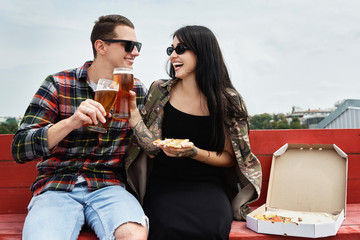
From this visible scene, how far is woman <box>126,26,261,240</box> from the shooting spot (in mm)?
2377

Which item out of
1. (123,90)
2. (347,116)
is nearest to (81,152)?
(123,90)

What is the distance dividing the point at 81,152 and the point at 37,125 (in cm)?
34

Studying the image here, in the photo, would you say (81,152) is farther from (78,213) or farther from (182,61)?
(182,61)

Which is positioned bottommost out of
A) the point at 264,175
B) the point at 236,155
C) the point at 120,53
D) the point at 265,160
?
the point at 264,175

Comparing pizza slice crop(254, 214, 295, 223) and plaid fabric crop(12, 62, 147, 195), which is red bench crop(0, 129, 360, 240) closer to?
pizza slice crop(254, 214, 295, 223)

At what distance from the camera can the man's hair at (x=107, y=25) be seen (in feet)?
8.21

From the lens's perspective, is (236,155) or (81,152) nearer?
(81,152)

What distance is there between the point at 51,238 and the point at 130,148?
2.85 ft

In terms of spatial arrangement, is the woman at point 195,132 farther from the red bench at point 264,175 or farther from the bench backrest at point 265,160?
the bench backrest at point 265,160

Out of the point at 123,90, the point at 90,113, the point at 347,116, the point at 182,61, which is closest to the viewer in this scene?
the point at 90,113

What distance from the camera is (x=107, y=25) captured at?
2.52 metres

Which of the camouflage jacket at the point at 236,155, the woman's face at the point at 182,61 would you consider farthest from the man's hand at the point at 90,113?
the woman's face at the point at 182,61

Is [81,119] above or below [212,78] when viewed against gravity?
below

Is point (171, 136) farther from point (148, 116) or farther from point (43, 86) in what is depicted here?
point (43, 86)
